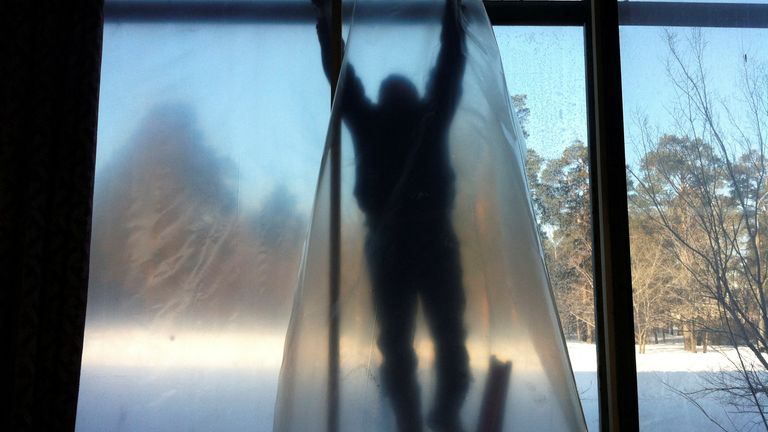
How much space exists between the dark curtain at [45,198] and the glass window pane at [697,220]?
121cm

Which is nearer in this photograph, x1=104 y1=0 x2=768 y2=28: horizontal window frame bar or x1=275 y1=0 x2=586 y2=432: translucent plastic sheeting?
x1=275 y1=0 x2=586 y2=432: translucent plastic sheeting

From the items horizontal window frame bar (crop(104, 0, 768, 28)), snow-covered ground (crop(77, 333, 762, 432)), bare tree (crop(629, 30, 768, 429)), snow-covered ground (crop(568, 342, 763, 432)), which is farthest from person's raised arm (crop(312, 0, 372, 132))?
snow-covered ground (crop(568, 342, 763, 432))

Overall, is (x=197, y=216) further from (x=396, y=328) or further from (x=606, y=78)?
(x=606, y=78)

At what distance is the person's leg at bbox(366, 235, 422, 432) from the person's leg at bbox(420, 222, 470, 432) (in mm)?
37

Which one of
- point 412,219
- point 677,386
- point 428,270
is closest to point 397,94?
point 412,219

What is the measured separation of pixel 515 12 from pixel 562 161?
0.38m

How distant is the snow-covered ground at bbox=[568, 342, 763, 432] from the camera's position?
118cm

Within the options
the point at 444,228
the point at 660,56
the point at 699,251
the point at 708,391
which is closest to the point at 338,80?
the point at 444,228

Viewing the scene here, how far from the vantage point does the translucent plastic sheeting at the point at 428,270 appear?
1038mm

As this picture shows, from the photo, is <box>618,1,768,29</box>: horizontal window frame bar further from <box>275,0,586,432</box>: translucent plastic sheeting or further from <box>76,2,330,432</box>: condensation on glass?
<box>76,2,330,432</box>: condensation on glass

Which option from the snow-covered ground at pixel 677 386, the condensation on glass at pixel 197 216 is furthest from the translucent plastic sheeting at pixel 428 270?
the snow-covered ground at pixel 677 386

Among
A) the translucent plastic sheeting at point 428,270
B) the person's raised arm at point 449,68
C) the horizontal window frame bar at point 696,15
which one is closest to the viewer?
the translucent plastic sheeting at point 428,270

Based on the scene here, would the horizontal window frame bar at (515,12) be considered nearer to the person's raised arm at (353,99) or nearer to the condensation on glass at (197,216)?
the condensation on glass at (197,216)

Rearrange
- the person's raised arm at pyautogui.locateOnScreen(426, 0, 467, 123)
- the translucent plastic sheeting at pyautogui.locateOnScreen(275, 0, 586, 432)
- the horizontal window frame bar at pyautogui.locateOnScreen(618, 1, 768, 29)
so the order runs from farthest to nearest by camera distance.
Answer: the horizontal window frame bar at pyautogui.locateOnScreen(618, 1, 768, 29) → the person's raised arm at pyautogui.locateOnScreen(426, 0, 467, 123) → the translucent plastic sheeting at pyautogui.locateOnScreen(275, 0, 586, 432)
